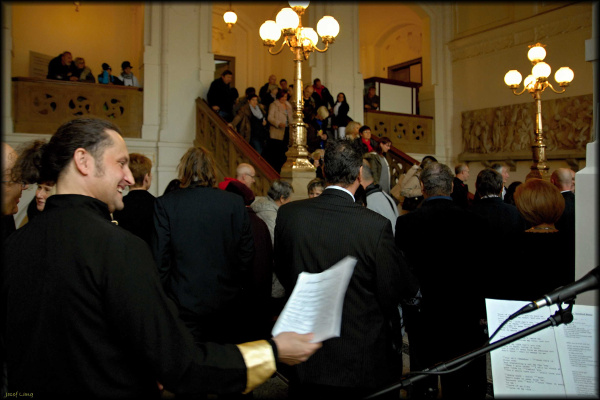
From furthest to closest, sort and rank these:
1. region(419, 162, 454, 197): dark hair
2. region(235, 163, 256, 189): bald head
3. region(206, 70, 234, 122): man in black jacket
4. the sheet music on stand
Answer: region(206, 70, 234, 122): man in black jacket, region(235, 163, 256, 189): bald head, region(419, 162, 454, 197): dark hair, the sheet music on stand

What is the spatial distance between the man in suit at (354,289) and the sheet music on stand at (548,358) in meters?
0.74

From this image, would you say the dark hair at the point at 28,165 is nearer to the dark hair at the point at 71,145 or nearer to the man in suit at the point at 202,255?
the dark hair at the point at 71,145

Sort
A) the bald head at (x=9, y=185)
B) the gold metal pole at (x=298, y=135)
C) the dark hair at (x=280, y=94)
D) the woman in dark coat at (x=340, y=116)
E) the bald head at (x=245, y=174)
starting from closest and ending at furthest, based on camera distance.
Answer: the bald head at (x=9, y=185) < the bald head at (x=245, y=174) < the gold metal pole at (x=298, y=135) < the dark hair at (x=280, y=94) < the woman in dark coat at (x=340, y=116)

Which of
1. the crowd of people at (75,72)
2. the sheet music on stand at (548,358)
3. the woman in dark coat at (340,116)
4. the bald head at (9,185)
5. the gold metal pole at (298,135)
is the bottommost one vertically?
the sheet music on stand at (548,358)

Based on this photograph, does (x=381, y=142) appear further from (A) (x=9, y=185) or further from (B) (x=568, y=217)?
(A) (x=9, y=185)

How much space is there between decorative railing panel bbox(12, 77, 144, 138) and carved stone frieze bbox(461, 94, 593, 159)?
978cm

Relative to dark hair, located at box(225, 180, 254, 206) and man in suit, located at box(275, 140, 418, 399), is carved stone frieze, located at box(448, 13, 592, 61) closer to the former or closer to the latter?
dark hair, located at box(225, 180, 254, 206)

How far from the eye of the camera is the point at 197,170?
3340 mm

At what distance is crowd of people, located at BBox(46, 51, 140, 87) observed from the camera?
37.0 ft

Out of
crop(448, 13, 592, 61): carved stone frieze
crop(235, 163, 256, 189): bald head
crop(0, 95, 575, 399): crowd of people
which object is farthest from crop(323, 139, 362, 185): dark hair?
crop(448, 13, 592, 61): carved stone frieze

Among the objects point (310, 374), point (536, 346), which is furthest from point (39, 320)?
point (536, 346)

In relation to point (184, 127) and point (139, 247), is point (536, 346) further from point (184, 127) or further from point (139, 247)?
point (184, 127)

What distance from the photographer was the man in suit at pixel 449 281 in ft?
10.3

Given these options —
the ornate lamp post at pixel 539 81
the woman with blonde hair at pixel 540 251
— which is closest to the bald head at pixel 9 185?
the woman with blonde hair at pixel 540 251
